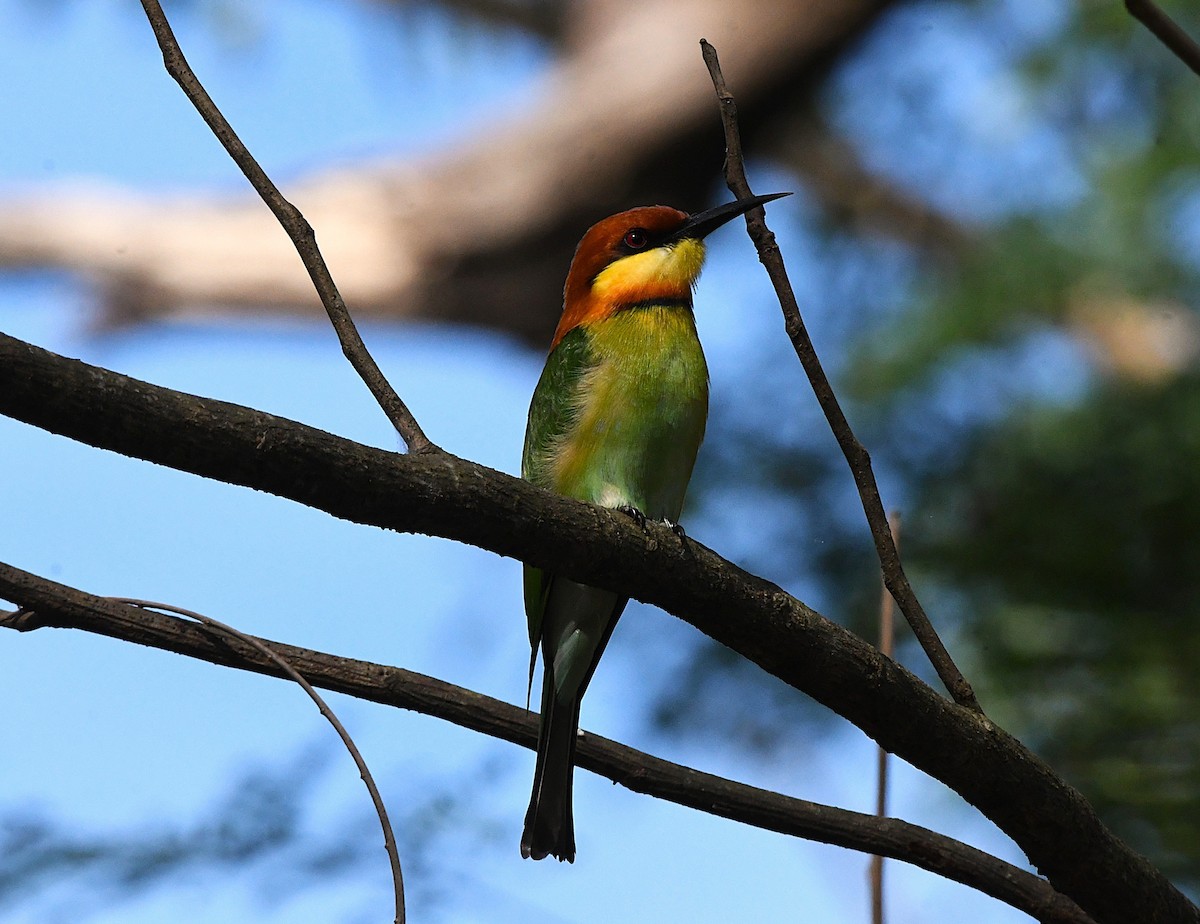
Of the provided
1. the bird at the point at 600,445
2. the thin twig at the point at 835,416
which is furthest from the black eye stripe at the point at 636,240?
the thin twig at the point at 835,416

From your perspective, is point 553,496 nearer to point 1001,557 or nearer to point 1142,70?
point 1001,557

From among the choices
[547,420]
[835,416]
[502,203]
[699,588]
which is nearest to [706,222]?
[547,420]

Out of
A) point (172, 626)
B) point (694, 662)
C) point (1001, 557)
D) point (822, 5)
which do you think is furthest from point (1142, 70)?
point (172, 626)

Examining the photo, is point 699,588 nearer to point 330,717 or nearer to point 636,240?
point 330,717

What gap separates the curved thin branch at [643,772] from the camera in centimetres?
200

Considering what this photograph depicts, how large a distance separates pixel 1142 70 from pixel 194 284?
521 centimetres

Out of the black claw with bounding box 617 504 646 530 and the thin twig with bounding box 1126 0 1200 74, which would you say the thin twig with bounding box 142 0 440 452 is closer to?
the black claw with bounding box 617 504 646 530

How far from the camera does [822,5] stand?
6.92m

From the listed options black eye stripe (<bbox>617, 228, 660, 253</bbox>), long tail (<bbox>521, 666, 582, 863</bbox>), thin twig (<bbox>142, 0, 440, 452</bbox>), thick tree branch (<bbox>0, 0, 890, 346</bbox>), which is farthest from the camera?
thick tree branch (<bbox>0, 0, 890, 346</bbox>)

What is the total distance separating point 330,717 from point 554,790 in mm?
1061

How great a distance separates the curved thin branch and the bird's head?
1.48m

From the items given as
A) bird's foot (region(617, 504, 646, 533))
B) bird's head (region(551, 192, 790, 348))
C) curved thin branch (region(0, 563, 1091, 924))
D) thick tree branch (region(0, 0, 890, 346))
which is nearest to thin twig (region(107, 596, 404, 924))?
curved thin branch (region(0, 563, 1091, 924))

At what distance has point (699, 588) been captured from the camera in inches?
81.1

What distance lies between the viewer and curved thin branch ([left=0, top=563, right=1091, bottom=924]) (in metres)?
2.00
